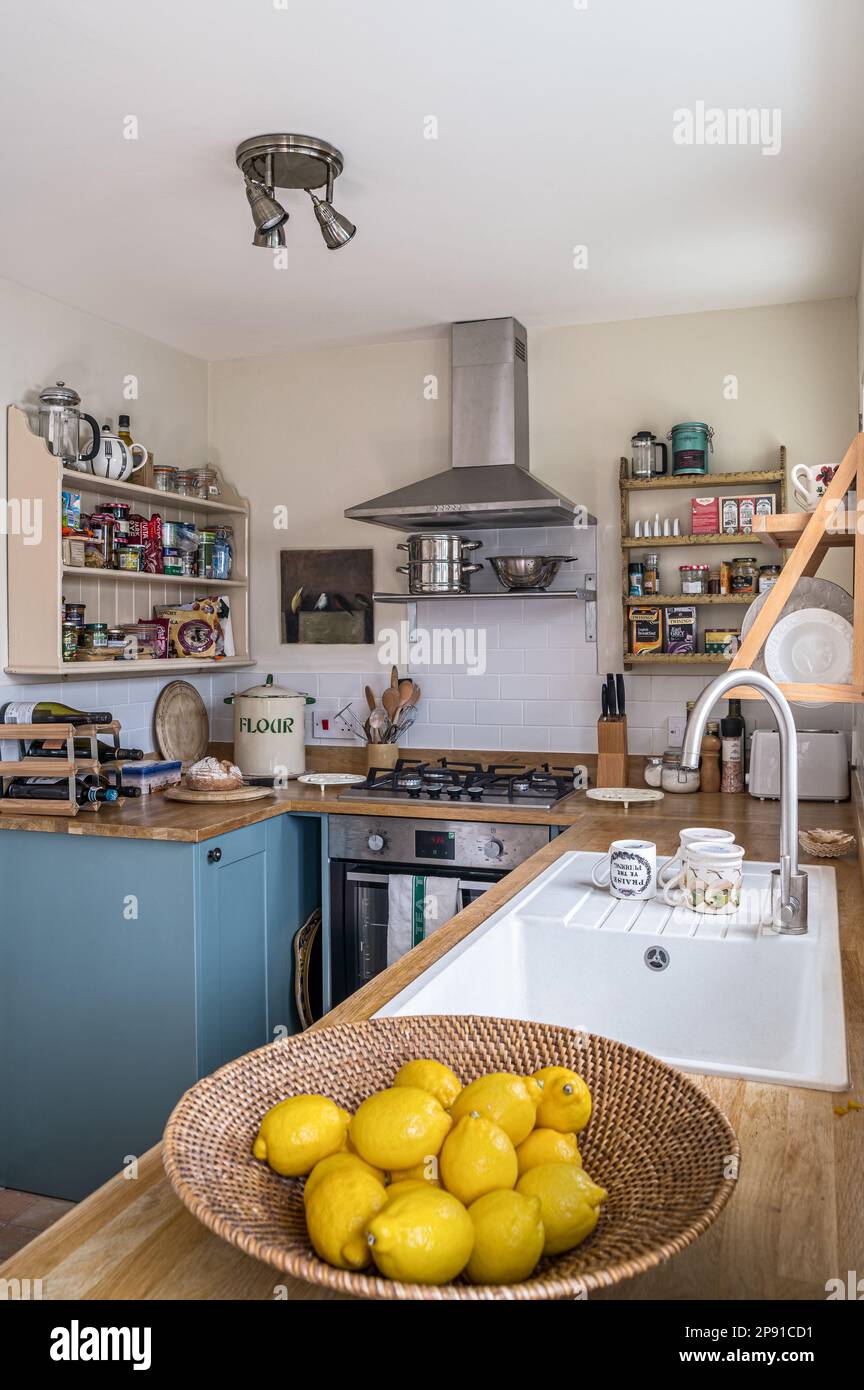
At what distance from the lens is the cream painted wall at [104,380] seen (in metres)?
3.19

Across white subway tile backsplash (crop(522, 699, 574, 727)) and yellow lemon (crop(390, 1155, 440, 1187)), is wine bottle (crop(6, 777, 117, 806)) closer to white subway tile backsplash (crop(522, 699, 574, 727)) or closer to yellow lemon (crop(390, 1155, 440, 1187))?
white subway tile backsplash (crop(522, 699, 574, 727))

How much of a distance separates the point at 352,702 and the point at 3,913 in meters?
1.50

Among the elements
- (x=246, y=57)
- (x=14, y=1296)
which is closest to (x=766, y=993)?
(x=14, y=1296)

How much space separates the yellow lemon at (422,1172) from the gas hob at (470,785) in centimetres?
232

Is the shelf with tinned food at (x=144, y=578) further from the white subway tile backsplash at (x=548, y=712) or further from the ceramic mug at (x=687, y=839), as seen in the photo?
the ceramic mug at (x=687, y=839)

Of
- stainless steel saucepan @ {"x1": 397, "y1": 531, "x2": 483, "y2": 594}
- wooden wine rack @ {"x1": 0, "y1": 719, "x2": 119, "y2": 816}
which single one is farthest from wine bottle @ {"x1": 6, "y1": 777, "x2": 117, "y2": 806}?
stainless steel saucepan @ {"x1": 397, "y1": 531, "x2": 483, "y2": 594}

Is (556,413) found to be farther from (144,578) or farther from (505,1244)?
(505,1244)

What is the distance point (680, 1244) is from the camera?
27.2 inches

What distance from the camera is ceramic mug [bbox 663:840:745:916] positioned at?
72.0 inches

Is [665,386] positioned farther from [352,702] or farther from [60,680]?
[60,680]

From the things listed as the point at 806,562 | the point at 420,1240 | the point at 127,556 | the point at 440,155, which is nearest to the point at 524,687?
the point at 127,556

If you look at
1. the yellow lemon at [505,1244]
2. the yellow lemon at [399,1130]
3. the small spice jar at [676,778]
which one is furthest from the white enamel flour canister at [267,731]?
the yellow lemon at [505,1244]

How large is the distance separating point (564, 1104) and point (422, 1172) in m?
0.14
